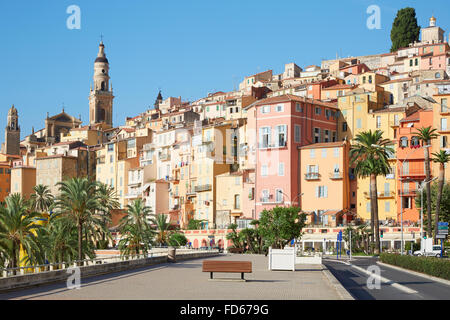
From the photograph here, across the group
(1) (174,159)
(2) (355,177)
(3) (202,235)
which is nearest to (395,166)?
(2) (355,177)

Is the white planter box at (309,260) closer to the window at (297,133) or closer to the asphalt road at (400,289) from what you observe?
the asphalt road at (400,289)

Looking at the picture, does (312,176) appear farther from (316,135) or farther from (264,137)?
(264,137)

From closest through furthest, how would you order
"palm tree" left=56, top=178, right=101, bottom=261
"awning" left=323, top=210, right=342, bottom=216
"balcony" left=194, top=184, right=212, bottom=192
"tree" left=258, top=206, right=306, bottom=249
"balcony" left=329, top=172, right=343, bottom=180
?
"palm tree" left=56, top=178, right=101, bottom=261 < "tree" left=258, top=206, right=306, bottom=249 < "awning" left=323, top=210, right=342, bottom=216 < "balcony" left=329, top=172, right=343, bottom=180 < "balcony" left=194, top=184, right=212, bottom=192

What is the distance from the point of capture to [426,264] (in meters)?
36.6

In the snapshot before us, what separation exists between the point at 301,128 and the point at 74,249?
50.9 metres

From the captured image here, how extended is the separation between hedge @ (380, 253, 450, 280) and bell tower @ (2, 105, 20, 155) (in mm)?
153128

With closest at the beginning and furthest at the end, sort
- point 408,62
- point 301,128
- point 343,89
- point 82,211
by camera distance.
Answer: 1. point 82,211
2. point 301,128
3. point 343,89
4. point 408,62

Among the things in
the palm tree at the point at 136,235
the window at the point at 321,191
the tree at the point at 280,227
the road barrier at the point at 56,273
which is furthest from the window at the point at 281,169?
the road barrier at the point at 56,273

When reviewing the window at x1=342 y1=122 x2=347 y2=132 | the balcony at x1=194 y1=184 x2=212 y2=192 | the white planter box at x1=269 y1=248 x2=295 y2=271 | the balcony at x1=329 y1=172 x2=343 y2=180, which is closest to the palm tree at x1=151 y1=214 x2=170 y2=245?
the balcony at x1=194 y1=184 x2=212 y2=192

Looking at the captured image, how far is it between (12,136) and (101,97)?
25320 mm

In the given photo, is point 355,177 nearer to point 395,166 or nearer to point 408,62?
point 395,166

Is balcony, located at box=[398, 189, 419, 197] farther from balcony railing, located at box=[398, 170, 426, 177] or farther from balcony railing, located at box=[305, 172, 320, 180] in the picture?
balcony railing, located at box=[305, 172, 320, 180]

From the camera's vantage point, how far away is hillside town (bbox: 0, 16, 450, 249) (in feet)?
296
